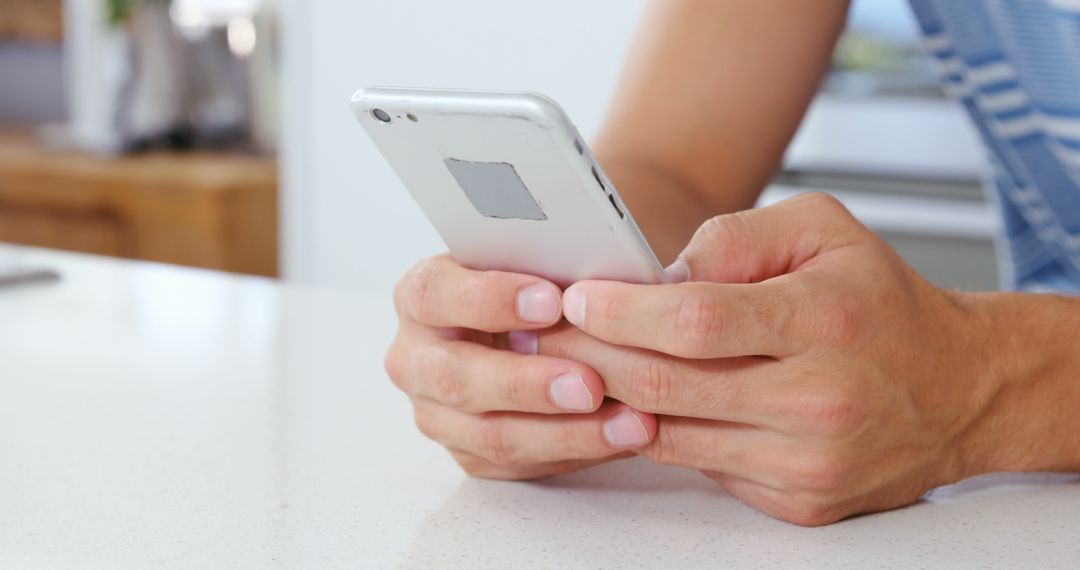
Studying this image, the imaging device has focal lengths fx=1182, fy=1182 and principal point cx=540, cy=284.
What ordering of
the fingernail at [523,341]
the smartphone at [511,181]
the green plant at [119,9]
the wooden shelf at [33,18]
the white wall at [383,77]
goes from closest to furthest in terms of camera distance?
the smartphone at [511,181], the fingernail at [523,341], the white wall at [383,77], the green plant at [119,9], the wooden shelf at [33,18]

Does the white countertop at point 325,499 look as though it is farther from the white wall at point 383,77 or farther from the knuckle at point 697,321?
the white wall at point 383,77

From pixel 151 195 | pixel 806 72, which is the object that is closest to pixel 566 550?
pixel 806 72

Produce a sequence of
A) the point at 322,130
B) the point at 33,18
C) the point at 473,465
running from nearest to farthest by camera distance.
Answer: the point at 473,465
the point at 322,130
the point at 33,18

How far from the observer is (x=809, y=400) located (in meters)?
0.50

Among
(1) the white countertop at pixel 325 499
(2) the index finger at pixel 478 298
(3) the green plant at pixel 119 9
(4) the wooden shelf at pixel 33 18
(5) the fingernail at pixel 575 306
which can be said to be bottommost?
(4) the wooden shelf at pixel 33 18

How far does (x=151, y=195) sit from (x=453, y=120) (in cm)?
229

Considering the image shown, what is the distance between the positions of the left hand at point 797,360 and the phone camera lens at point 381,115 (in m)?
0.11

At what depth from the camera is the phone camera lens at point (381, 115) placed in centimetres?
48

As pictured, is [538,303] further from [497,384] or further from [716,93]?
[716,93]

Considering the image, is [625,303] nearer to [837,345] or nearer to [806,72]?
[837,345]

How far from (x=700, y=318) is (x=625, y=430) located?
3.2 inches

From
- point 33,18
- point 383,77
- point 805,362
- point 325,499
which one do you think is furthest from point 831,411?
point 33,18

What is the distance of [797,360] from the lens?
0.50 metres

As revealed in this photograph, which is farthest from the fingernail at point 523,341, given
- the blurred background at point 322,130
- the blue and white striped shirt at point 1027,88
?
the blurred background at point 322,130
